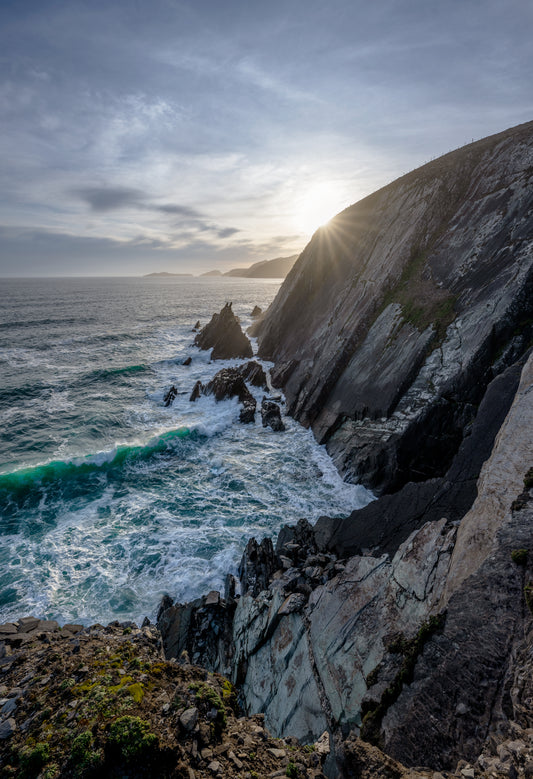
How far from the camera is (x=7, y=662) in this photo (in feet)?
25.0

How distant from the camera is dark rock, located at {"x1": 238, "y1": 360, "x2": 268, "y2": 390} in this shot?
37750 millimetres

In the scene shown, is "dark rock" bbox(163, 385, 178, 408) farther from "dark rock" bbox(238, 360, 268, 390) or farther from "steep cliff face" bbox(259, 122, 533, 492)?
"steep cliff face" bbox(259, 122, 533, 492)

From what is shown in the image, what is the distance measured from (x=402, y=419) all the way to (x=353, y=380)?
638 cm

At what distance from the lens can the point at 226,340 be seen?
163 feet

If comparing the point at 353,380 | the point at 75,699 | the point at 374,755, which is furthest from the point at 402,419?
the point at 75,699

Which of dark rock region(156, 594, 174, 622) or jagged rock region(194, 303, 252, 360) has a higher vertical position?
jagged rock region(194, 303, 252, 360)

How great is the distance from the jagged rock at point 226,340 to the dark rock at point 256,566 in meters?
36.4

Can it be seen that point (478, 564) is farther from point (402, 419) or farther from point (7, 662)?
point (402, 419)

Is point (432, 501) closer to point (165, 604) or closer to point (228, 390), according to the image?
point (165, 604)

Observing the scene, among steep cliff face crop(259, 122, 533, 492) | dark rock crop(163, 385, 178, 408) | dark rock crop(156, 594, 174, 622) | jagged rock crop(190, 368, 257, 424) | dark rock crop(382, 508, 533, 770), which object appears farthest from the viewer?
dark rock crop(163, 385, 178, 408)

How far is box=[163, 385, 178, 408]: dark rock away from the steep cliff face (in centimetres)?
1280

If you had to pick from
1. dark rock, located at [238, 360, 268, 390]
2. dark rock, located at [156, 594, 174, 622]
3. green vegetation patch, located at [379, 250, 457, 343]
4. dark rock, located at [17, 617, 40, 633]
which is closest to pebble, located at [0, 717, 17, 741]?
dark rock, located at [17, 617, 40, 633]

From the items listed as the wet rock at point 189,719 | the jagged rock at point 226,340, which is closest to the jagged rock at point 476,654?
the wet rock at point 189,719

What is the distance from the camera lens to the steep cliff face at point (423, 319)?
17562 millimetres
